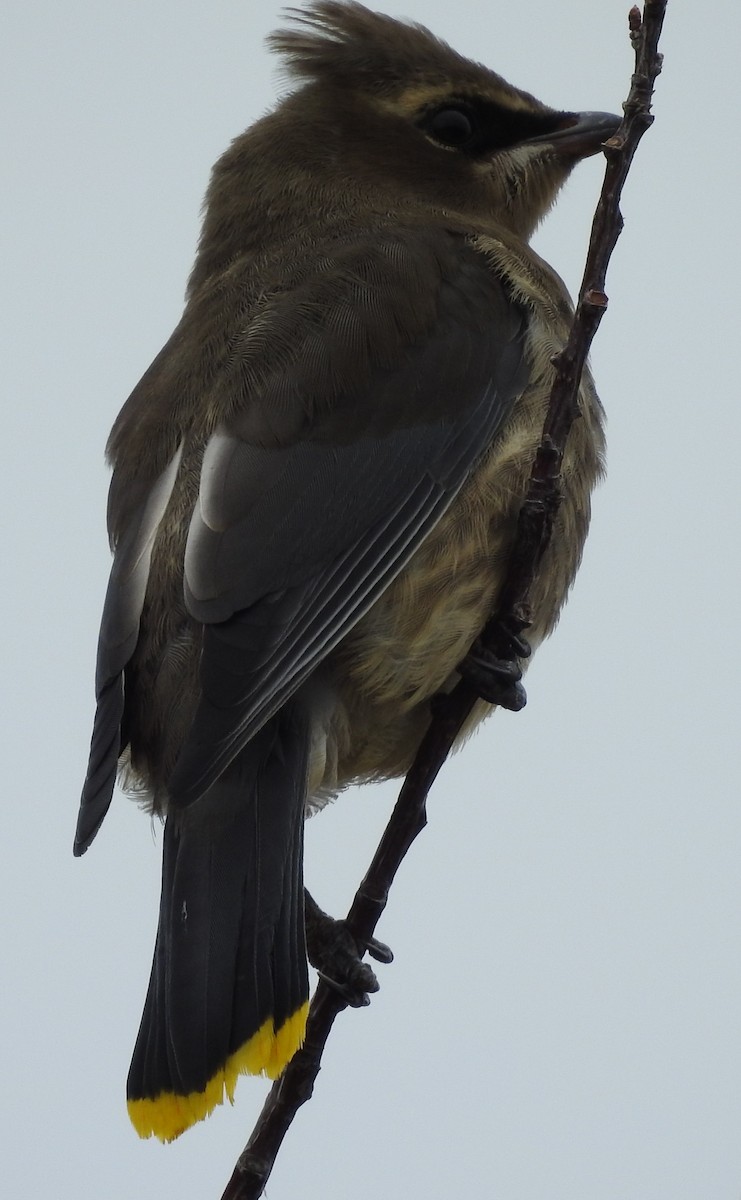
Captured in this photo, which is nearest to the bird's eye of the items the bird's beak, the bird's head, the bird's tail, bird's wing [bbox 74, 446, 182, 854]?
the bird's head

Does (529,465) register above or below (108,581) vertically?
above

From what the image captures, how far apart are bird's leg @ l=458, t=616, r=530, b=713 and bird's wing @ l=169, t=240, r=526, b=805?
13.5 inches

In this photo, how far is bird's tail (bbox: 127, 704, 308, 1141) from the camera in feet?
13.3

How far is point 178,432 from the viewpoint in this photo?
477 cm

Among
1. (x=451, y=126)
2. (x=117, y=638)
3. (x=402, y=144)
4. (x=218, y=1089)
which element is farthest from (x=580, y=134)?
(x=218, y=1089)

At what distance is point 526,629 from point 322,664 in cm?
55

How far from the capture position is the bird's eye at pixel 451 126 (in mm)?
5797

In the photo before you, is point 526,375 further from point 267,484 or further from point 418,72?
point 418,72

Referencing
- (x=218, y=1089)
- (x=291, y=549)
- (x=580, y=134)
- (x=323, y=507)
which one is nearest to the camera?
(x=218, y=1089)

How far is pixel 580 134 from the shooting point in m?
5.76

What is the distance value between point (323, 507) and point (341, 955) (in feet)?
3.64

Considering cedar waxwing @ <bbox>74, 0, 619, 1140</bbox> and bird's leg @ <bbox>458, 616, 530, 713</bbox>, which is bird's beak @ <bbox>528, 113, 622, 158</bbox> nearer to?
cedar waxwing @ <bbox>74, 0, 619, 1140</bbox>

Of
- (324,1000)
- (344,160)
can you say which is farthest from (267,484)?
(344,160)

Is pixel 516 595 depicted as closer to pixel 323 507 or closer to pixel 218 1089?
pixel 323 507
